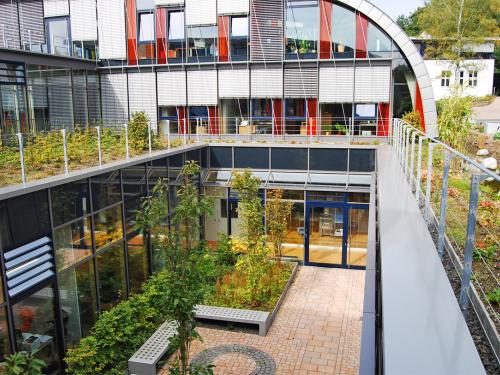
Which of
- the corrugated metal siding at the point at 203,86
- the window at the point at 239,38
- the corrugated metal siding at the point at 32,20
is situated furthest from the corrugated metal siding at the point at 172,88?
the corrugated metal siding at the point at 32,20

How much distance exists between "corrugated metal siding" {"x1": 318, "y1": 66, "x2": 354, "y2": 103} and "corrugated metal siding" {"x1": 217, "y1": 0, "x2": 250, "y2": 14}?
11.8 ft

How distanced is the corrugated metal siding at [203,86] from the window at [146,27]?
2097 mm

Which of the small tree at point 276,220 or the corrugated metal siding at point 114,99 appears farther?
the corrugated metal siding at point 114,99

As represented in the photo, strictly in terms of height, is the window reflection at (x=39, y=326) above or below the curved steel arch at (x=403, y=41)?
below

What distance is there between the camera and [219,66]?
1838 cm

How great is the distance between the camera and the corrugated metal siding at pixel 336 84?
17.2 metres

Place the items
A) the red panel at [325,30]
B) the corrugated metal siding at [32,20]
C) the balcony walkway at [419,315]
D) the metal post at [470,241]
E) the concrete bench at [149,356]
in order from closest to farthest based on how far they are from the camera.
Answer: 1. the balcony walkway at [419,315]
2. the metal post at [470,241]
3. the concrete bench at [149,356]
4. the red panel at [325,30]
5. the corrugated metal siding at [32,20]

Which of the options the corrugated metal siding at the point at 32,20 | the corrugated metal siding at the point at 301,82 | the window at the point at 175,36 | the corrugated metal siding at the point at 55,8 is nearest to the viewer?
the corrugated metal siding at the point at 301,82

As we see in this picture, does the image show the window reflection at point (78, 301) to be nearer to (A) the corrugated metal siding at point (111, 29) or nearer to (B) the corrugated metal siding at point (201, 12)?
(B) the corrugated metal siding at point (201, 12)

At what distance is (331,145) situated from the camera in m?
15.8

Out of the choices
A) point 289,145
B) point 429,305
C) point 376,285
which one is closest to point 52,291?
point 376,285

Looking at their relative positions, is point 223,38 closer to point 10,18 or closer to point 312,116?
point 312,116

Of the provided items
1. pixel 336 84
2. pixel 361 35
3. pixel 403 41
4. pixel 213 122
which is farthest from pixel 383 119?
pixel 213 122

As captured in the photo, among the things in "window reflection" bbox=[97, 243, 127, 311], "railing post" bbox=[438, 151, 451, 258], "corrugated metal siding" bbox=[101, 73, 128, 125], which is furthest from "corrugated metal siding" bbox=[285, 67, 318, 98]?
"railing post" bbox=[438, 151, 451, 258]
